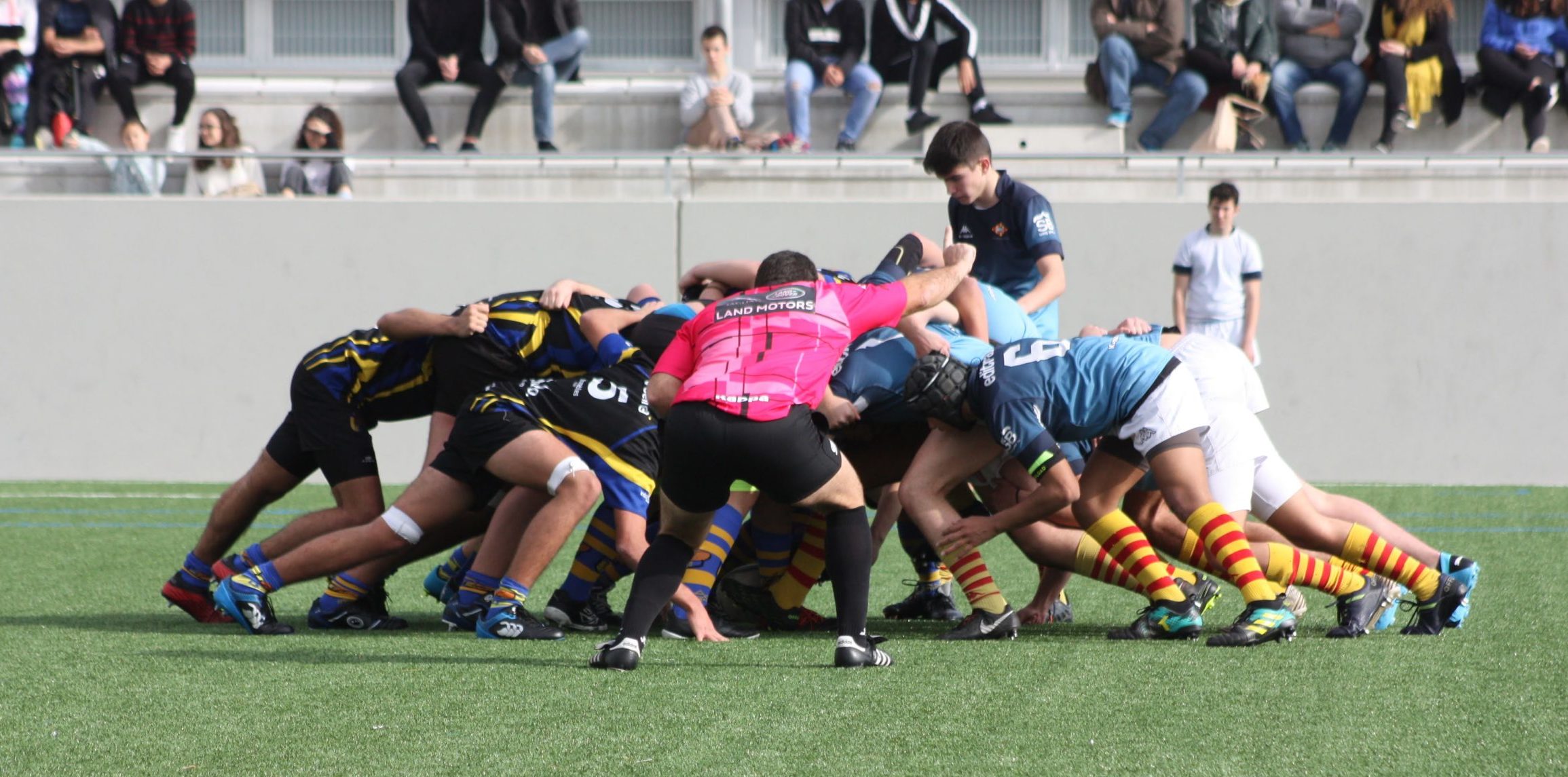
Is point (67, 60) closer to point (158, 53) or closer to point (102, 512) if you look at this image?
point (158, 53)

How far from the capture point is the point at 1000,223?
6590 mm

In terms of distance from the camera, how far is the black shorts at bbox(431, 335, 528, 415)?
5.91 m

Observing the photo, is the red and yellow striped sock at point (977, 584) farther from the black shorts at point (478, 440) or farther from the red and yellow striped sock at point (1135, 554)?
the black shorts at point (478, 440)

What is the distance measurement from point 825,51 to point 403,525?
856 cm

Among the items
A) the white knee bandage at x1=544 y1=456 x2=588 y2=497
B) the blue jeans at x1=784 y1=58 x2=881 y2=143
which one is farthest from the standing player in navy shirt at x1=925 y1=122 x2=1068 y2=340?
the blue jeans at x1=784 y1=58 x2=881 y2=143

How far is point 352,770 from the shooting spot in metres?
3.40

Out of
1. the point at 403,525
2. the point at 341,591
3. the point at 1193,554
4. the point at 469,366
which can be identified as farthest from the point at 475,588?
the point at 1193,554

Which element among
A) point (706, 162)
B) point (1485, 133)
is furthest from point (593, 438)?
point (1485, 133)

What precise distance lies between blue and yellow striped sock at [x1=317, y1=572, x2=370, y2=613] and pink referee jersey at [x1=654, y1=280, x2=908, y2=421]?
5.47 feet

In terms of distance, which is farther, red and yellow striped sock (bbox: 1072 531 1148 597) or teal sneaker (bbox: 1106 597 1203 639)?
red and yellow striped sock (bbox: 1072 531 1148 597)

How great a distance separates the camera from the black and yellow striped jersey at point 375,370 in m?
6.05

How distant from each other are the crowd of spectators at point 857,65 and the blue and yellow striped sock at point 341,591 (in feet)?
23.4

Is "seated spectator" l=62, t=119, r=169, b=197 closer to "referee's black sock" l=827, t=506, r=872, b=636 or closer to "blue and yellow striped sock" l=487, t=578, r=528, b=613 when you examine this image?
"blue and yellow striped sock" l=487, t=578, r=528, b=613

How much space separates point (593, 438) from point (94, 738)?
208 cm
